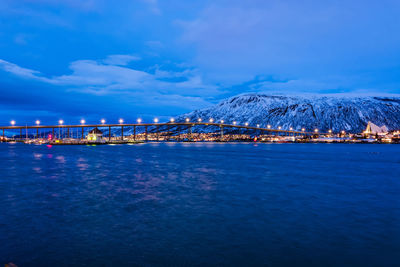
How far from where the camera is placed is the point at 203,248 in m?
8.72

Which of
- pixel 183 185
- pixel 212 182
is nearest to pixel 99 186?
pixel 183 185

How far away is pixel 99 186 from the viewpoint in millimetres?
20844

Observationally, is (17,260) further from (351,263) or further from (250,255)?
(351,263)

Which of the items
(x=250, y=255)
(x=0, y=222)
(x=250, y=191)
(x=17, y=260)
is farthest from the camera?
(x=250, y=191)

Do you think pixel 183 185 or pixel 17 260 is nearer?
pixel 17 260

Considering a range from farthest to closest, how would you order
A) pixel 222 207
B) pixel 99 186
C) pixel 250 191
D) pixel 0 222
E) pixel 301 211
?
1. pixel 99 186
2. pixel 250 191
3. pixel 222 207
4. pixel 301 211
5. pixel 0 222

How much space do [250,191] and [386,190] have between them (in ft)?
31.4

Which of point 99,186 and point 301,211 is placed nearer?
point 301,211

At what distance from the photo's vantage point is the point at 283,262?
7.74 m

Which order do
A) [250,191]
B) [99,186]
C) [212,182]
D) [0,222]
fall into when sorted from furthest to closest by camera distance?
[212,182] → [99,186] → [250,191] → [0,222]

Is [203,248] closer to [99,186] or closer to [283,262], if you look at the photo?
[283,262]

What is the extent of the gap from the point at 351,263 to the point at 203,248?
13.2ft

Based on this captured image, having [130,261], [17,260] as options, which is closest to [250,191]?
[130,261]

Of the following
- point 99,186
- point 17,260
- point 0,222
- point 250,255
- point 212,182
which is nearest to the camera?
point 17,260
